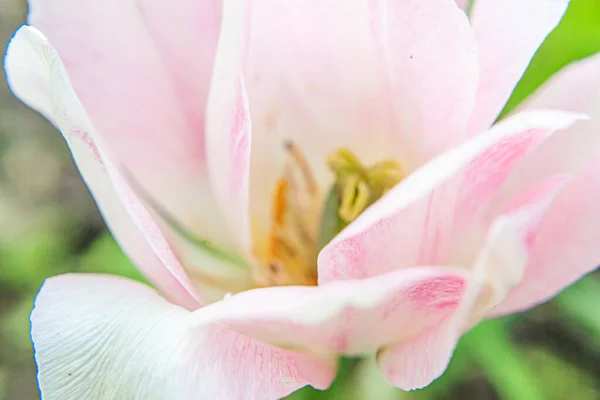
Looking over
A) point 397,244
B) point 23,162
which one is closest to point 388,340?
point 397,244

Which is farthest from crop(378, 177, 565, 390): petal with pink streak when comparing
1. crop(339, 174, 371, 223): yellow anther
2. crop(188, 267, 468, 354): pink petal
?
crop(339, 174, 371, 223): yellow anther

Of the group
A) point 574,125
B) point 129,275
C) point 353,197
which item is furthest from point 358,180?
point 129,275

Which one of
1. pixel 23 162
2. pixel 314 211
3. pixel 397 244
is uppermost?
pixel 397 244

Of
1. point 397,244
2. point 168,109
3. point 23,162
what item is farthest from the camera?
point 23,162

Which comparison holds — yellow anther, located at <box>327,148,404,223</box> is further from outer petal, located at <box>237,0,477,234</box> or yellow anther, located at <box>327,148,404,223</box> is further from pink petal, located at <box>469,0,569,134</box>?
pink petal, located at <box>469,0,569,134</box>

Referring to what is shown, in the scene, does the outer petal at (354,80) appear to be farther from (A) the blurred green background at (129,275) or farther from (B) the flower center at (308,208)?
(A) the blurred green background at (129,275)

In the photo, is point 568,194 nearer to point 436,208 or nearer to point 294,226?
point 436,208

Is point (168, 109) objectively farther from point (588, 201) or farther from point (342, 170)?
point (588, 201)
